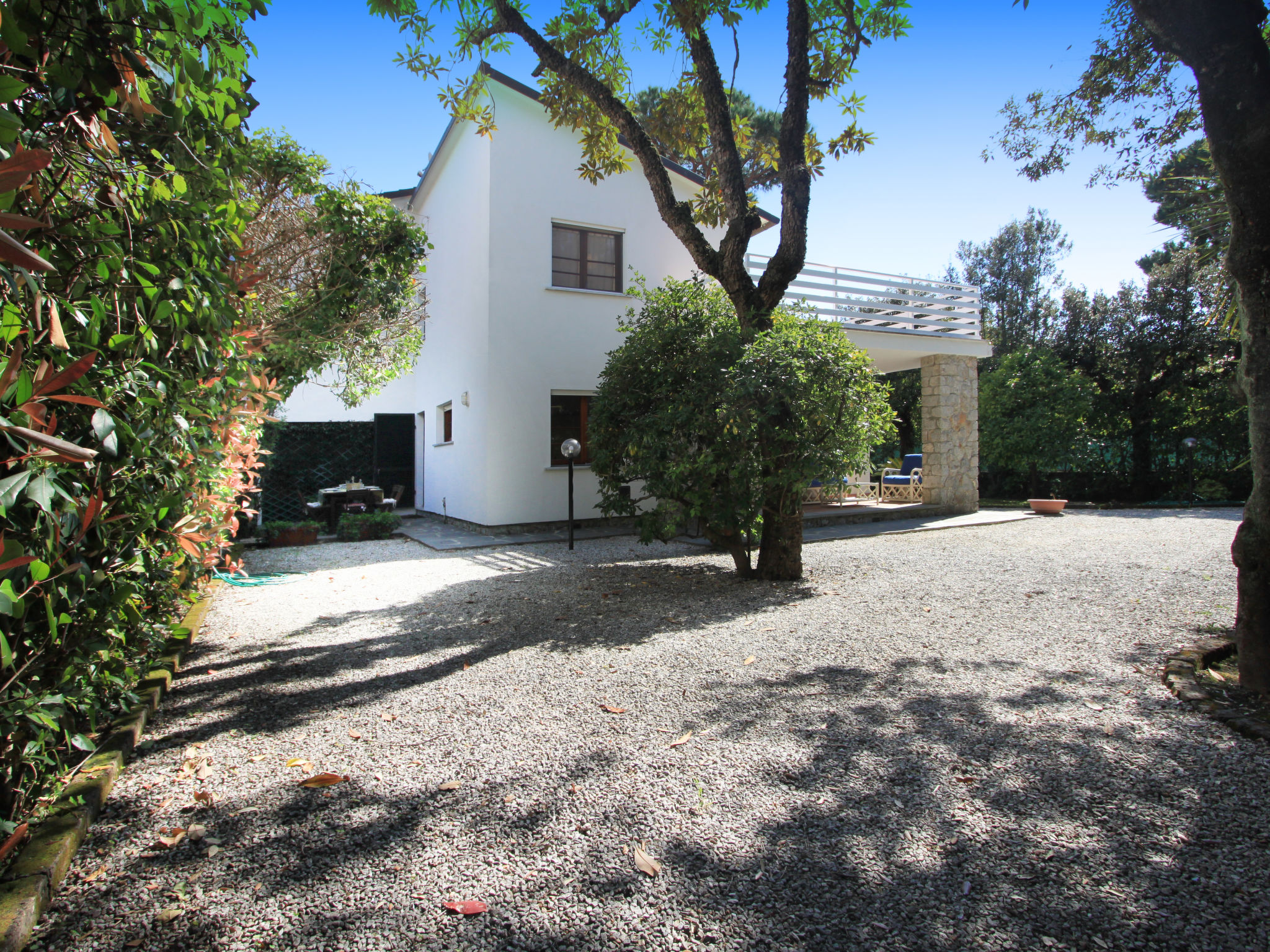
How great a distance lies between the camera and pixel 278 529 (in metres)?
9.38

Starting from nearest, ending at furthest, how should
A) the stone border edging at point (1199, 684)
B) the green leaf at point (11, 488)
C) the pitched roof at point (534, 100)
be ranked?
the green leaf at point (11, 488), the stone border edging at point (1199, 684), the pitched roof at point (534, 100)

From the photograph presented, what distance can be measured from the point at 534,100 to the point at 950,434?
9.97 metres

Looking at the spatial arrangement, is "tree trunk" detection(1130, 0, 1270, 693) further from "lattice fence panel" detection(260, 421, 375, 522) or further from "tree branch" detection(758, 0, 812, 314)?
"lattice fence panel" detection(260, 421, 375, 522)

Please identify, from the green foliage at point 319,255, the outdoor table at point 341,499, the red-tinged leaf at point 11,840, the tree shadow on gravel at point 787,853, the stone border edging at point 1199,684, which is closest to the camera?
the red-tinged leaf at point 11,840

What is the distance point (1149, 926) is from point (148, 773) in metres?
3.44

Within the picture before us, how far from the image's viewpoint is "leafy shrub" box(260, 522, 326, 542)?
9.29 metres

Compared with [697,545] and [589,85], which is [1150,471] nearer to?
[697,545]

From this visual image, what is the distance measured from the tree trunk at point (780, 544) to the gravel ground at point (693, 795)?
165 centimetres

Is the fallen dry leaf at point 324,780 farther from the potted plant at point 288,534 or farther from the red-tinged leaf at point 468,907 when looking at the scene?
the potted plant at point 288,534

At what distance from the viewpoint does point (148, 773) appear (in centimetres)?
256

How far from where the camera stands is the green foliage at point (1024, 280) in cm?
2631

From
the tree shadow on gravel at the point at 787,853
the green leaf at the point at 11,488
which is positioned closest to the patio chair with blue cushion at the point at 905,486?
the tree shadow on gravel at the point at 787,853

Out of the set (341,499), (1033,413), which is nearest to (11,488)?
(341,499)

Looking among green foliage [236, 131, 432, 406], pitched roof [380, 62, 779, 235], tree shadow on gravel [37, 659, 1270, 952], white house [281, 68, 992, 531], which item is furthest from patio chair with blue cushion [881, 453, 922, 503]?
tree shadow on gravel [37, 659, 1270, 952]
